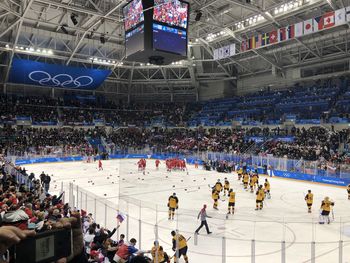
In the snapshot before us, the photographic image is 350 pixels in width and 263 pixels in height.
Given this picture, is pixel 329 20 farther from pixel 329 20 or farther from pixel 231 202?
pixel 231 202

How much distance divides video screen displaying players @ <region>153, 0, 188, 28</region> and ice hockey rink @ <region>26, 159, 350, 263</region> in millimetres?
9060

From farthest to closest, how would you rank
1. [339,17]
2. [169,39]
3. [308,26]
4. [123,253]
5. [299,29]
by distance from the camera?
[299,29], [308,26], [339,17], [169,39], [123,253]

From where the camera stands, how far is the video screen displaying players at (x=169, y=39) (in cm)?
1574

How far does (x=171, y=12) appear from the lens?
16453mm

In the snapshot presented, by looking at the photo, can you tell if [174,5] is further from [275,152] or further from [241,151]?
[241,151]

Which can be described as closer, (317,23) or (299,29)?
(317,23)

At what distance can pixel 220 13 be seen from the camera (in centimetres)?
2911

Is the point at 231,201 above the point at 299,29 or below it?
below

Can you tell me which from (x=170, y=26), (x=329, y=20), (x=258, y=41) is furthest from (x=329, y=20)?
(x=170, y=26)

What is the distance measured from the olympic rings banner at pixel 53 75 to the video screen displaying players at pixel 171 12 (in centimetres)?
2458

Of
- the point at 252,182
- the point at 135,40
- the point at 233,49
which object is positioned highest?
the point at 233,49

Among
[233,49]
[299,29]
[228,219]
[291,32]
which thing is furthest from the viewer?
[233,49]

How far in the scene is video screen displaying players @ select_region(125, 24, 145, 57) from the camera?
15836 mm

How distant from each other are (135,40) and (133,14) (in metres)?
1.46
